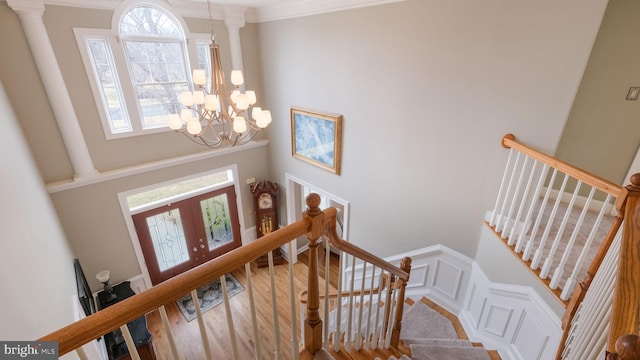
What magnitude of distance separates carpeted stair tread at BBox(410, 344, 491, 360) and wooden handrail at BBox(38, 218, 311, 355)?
2.24 meters

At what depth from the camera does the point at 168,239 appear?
5.08m

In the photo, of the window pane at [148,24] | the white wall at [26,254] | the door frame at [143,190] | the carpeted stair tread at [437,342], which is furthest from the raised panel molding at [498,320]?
the window pane at [148,24]

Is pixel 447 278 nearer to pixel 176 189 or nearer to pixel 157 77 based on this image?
pixel 176 189

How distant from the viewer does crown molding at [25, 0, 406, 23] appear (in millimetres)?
3451

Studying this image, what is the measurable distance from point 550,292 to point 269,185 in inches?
184

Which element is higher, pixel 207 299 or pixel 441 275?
pixel 441 275

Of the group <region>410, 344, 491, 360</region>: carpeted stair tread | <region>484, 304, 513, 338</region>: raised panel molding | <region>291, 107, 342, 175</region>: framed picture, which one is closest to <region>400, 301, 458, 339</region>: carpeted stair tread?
<region>484, 304, 513, 338</region>: raised panel molding

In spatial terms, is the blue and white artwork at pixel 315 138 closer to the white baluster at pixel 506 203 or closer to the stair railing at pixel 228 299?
the white baluster at pixel 506 203

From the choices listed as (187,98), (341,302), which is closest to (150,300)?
(341,302)

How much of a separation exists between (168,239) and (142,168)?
145 centimetres

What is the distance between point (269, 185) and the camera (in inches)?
228

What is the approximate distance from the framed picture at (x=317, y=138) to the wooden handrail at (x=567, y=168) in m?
2.23

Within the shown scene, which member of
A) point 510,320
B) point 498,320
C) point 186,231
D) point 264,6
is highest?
point 264,6

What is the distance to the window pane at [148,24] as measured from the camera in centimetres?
388
